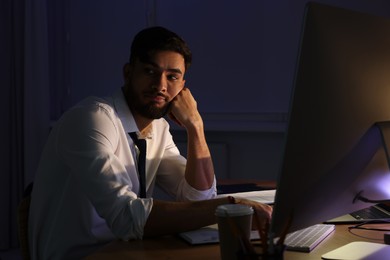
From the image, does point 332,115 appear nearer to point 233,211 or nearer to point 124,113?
point 233,211

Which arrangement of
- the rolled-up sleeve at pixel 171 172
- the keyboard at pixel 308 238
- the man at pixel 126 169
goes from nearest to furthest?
the keyboard at pixel 308 238, the man at pixel 126 169, the rolled-up sleeve at pixel 171 172

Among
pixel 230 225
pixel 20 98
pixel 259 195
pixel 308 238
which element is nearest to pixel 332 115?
pixel 230 225

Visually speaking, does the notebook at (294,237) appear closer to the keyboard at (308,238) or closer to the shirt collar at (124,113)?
the keyboard at (308,238)

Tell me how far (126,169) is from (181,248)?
518mm

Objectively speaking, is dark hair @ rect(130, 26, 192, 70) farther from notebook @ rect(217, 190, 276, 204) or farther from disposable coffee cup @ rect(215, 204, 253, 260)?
disposable coffee cup @ rect(215, 204, 253, 260)

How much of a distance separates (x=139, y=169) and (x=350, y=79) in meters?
1.00

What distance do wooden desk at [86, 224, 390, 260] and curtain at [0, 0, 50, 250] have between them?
7.55 ft

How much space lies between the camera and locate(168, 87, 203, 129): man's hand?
1.94 m

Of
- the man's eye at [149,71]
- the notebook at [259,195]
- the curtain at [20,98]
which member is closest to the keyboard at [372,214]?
the notebook at [259,195]

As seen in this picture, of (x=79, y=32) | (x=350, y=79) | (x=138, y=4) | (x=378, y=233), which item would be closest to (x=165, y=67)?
(x=378, y=233)

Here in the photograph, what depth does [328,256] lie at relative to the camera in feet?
3.65

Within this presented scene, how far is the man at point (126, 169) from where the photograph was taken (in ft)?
4.51

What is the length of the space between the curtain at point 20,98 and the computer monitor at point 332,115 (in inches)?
107

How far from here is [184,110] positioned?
1.95 meters
